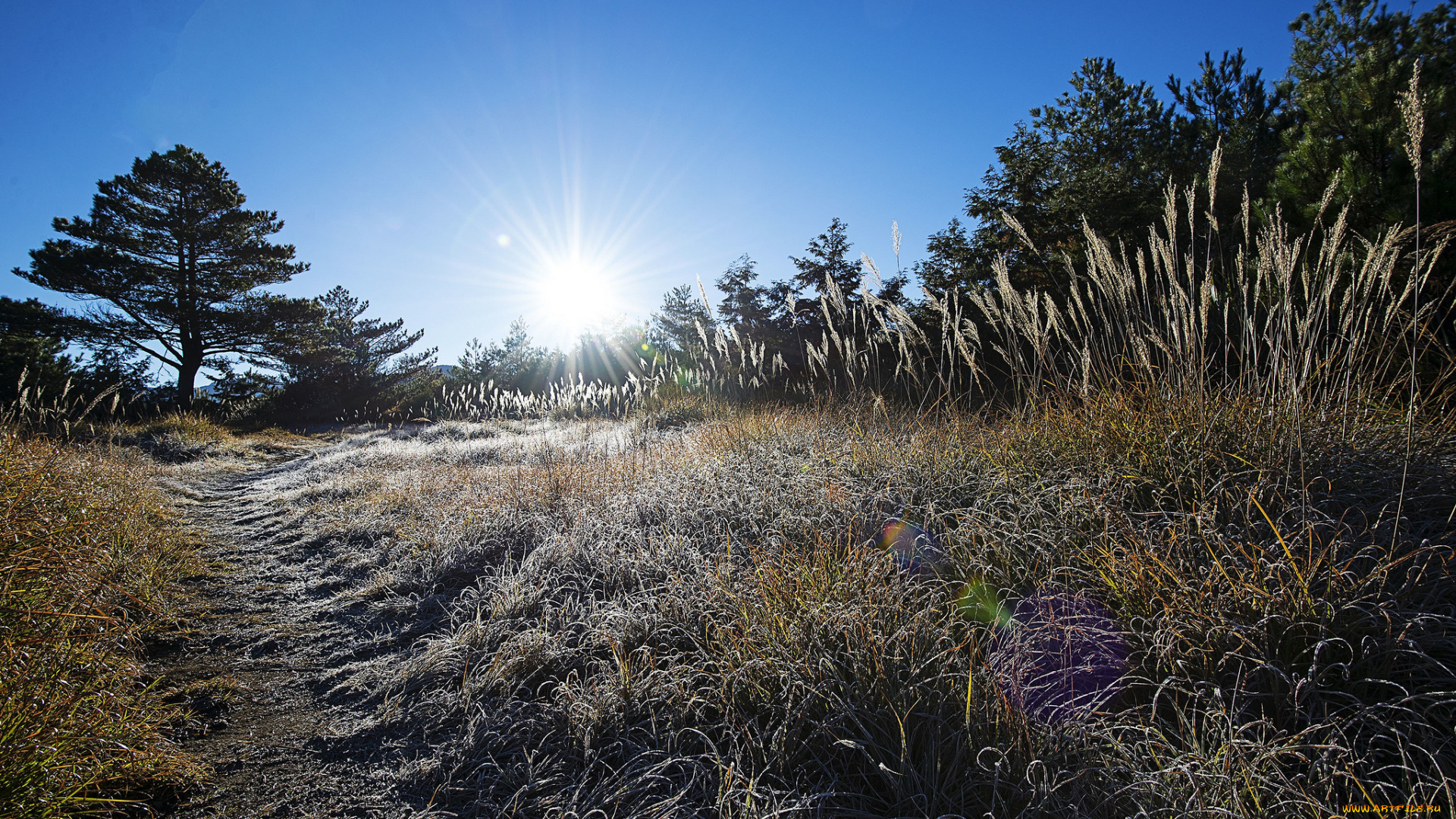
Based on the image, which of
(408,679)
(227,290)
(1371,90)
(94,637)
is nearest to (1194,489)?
(408,679)

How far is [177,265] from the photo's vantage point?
1603 cm

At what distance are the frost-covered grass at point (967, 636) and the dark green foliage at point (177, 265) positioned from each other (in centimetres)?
1901

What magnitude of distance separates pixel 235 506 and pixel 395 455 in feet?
7.26

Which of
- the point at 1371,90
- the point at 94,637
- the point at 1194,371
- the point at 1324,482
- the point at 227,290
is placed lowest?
the point at 94,637

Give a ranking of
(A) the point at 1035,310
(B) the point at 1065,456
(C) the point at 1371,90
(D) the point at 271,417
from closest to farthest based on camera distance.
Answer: (B) the point at 1065,456, (A) the point at 1035,310, (C) the point at 1371,90, (D) the point at 271,417

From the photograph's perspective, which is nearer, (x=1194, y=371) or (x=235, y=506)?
(x=1194, y=371)

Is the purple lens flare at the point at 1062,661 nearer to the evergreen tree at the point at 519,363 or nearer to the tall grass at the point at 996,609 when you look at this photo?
the tall grass at the point at 996,609

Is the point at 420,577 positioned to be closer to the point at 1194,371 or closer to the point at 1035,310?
the point at 1035,310

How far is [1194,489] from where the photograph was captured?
81.4 inches

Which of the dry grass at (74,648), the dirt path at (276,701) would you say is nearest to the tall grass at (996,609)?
the dirt path at (276,701)

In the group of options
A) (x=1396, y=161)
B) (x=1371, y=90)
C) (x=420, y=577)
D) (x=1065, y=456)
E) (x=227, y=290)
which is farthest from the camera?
(x=227, y=290)

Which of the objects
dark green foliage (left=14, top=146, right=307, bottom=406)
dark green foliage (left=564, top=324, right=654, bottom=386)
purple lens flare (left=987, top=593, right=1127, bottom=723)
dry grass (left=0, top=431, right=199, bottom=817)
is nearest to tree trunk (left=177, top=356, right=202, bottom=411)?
dark green foliage (left=14, top=146, right=307, bottom=406)

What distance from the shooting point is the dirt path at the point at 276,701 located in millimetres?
1588

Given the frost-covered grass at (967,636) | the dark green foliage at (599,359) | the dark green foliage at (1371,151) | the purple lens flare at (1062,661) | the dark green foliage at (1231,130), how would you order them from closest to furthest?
1. the frost-covered grass at (967,636)
2. the purple lens flare at (1062,661)
3. the dark green foliage at (1371,151)
4. the dark green foliage at (1231,130)
5. the dark green foliage at (599,359)
